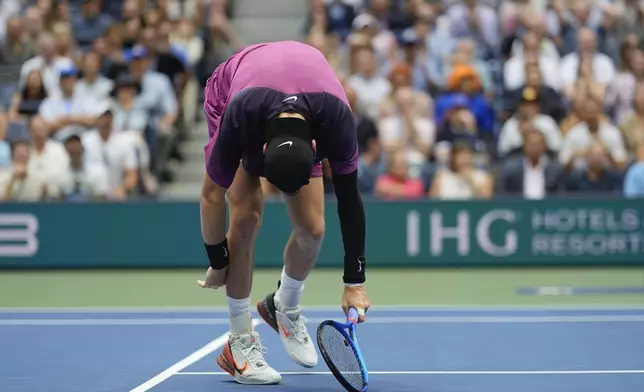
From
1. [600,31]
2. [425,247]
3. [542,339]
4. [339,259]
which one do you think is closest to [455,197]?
[425,247]

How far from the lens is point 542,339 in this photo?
7.27 m

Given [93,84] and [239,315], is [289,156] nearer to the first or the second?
[239,315]

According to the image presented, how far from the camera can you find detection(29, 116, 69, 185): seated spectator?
12.6 metres

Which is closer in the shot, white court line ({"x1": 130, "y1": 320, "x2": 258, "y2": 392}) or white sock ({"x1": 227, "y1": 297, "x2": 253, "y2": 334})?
white court line ({"x1": 130, "y1": 320, "x2": 258, "y2": 392})

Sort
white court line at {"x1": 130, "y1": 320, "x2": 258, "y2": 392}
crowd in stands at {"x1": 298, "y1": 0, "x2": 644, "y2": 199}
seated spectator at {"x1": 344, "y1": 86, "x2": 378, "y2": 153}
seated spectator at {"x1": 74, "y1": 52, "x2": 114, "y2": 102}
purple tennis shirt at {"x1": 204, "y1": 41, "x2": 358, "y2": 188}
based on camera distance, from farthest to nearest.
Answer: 1. seated spectator at {"x1": 74, "y1": 52, "x2": 114, "y2": 102}
2. seated spectator at {"x1": 344, "y1": 86, "x2": 378, "y2": 153}
3. crowd in stands at {"x1": 298, "y1": 0, "x2": 644, "y2": 199}
4. white court line at {"x1": 130, "y1": 320, "x2": 258, "y2": 392}
5. purple tennis shirt at {"x1": 204, "y1": 41, "x2": 358, "y2": 188}

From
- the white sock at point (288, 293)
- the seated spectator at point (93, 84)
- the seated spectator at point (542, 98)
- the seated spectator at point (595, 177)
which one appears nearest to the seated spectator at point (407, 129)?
the seated spectator at point (542, 98)

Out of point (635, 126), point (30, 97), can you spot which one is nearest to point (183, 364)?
point (635, 126)

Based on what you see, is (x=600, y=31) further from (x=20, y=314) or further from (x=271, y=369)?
(x=271, y=369)

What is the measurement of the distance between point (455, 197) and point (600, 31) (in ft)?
14.1

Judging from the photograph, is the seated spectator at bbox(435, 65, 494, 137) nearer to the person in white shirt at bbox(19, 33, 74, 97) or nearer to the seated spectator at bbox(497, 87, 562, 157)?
the seated spectator at bbox(497, 87, 562, 157)

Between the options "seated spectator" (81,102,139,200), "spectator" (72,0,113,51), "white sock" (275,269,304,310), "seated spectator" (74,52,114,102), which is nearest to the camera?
"white sock" (275,269,304,310)

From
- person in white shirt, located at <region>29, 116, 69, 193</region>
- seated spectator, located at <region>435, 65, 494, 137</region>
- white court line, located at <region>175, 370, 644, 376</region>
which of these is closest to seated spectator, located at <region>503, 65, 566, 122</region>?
seated spectator, located at <region>435, 65, 494, 137</region>

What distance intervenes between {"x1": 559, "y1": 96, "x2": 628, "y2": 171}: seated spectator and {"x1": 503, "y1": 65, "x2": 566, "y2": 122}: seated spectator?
1.86 feet

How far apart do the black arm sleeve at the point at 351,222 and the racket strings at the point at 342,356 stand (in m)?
0.27
